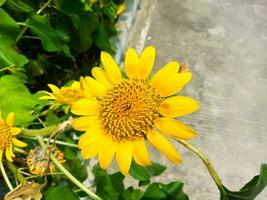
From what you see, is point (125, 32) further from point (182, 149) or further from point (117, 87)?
point (117, 87)

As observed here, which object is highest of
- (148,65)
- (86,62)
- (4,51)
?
(148,65)

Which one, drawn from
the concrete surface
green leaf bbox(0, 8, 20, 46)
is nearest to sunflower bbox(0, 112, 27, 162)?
green leaf bbox(0, 8, 20, 46)

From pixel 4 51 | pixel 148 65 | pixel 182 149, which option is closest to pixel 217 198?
pixel 182 149

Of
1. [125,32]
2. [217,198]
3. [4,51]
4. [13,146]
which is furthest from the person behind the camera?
[125,32]

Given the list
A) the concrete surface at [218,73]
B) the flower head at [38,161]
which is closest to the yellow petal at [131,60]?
the flower head at [38,161]

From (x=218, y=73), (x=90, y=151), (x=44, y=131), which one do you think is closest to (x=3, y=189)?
(x=44, y=131)

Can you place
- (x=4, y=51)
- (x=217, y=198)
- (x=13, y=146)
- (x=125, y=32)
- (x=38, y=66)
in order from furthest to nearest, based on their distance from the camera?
1. (x=125, y=32)
2. (x=217, y=198)
3. (x=38, y=66)
4. (x=4, y=51)
5. (x=13, y=146)

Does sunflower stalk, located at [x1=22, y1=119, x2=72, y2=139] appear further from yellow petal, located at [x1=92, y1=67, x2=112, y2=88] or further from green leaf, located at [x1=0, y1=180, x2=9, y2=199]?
green leaf, located at [x1=0, y1=180, x2=9, y2=199]

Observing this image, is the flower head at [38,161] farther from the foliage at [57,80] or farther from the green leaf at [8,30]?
the green leaf at [8,30]
